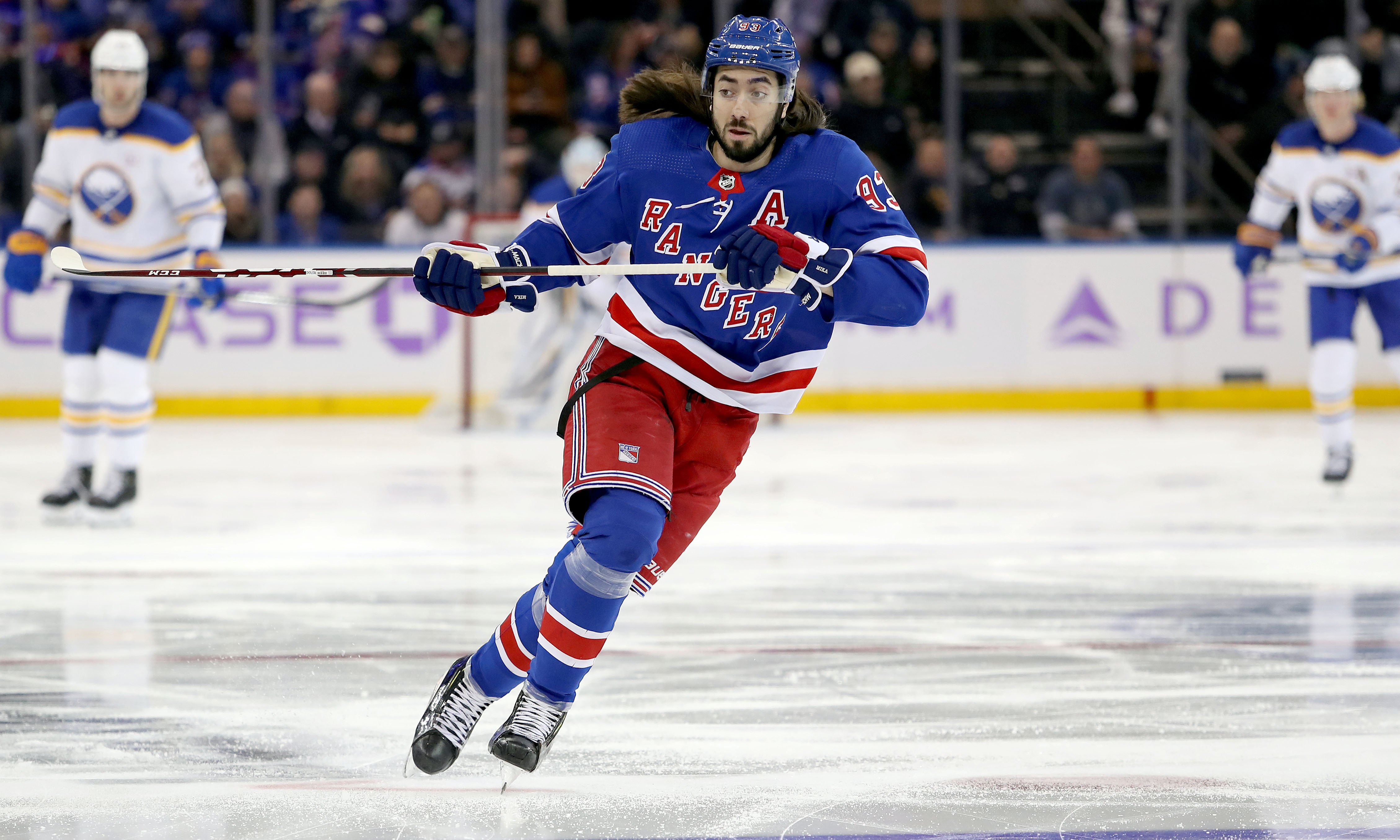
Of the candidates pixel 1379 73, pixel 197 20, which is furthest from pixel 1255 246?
pixel 197 20

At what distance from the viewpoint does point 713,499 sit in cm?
300

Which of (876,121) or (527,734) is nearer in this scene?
(527,734)

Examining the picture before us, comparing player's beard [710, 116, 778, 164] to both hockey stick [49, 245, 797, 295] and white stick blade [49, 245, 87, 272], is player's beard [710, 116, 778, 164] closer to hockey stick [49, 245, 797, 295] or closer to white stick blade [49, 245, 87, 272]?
hockey stick [49, 245, 797, 295]

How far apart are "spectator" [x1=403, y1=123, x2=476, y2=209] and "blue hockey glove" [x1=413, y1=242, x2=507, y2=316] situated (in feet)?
23.9

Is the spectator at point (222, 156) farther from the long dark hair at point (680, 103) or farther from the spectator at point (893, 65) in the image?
the long dark hair at point (680, 103)

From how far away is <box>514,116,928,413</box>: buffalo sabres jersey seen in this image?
9.42 feet

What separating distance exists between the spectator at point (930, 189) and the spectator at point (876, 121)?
0.09 metres

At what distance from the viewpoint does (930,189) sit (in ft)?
34.1

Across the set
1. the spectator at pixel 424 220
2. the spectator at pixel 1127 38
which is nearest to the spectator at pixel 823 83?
the spectator at pixel 1127 38

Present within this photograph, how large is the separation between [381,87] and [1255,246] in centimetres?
501

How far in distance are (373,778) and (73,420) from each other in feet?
12.2

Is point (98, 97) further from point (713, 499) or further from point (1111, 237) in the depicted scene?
point (1111, 237)

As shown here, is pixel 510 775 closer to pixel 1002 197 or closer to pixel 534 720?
pixel 534 720

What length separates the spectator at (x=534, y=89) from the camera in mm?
10070
